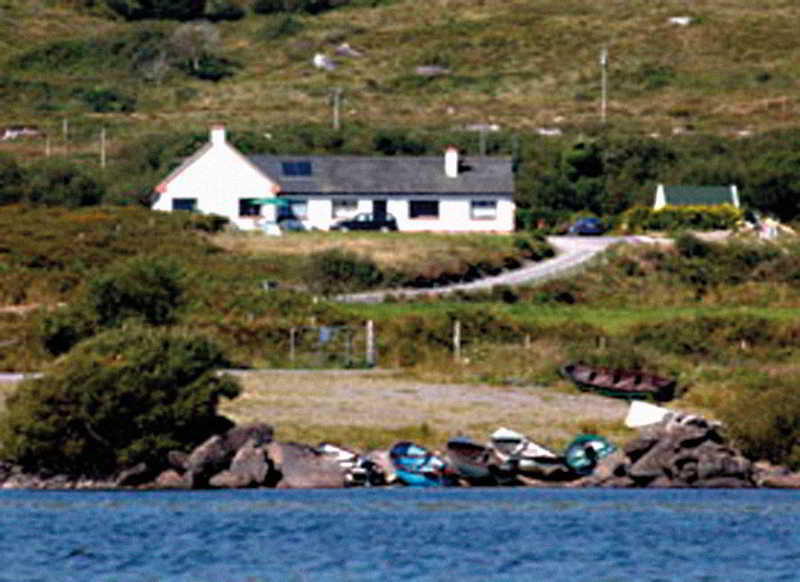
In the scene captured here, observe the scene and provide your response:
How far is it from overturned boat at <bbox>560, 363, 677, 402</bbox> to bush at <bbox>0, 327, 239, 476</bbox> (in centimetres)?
1562

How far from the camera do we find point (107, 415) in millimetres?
52500

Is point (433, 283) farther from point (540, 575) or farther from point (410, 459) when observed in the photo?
point (540, 575)

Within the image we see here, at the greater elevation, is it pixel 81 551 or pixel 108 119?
pixel 108 119

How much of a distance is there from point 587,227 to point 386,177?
39.9ft

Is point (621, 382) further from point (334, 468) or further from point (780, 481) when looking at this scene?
point (334, 468)

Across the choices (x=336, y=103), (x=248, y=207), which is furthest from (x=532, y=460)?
(x=336, y=103)

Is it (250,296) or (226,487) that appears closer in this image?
(226,487)

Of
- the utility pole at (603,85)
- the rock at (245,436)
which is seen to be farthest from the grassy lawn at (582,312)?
the utility pole at (603,85)

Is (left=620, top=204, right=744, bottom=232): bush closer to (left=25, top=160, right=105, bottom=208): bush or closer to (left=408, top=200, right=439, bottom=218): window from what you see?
(left=408, top=200, right=439, bottom=218): window

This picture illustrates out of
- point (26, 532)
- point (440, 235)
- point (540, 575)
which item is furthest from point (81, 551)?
point (440, 235)

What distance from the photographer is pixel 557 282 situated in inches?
3984

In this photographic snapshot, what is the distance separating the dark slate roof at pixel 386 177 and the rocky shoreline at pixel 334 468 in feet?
234

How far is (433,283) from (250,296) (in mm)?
16757

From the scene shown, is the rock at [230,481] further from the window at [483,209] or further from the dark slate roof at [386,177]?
the window at [483,209]
